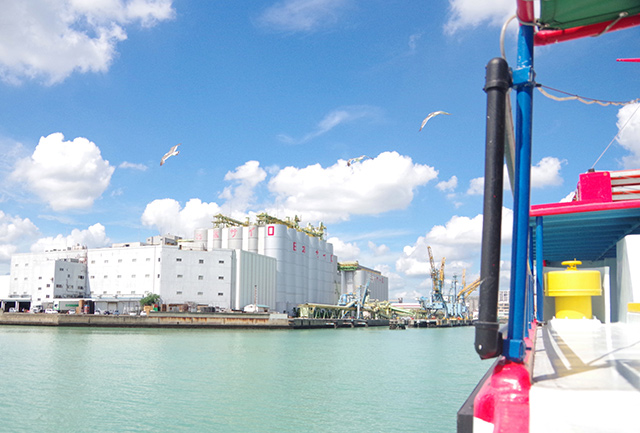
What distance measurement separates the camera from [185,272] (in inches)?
3204

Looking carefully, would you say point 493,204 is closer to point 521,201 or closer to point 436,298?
point 521,201

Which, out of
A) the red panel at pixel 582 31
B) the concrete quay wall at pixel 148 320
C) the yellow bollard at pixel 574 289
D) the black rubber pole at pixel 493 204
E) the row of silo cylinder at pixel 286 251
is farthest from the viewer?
the row of silo cylinder at pixel 286 251

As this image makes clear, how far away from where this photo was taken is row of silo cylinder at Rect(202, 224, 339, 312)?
92675 millimetres

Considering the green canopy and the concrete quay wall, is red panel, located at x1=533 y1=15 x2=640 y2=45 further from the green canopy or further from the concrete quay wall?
the concrete quay wall

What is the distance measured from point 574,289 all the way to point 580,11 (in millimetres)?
6968

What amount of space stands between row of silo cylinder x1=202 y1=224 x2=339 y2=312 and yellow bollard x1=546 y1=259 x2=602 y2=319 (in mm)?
83038

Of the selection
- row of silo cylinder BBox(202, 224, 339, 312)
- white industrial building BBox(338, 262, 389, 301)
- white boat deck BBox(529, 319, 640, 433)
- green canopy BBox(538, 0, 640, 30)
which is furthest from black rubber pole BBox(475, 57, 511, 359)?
white industrial building BBox(338, 262, 389, 301)

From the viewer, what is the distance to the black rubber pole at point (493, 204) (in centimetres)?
350

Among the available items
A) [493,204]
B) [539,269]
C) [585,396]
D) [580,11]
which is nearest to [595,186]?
[539,269]

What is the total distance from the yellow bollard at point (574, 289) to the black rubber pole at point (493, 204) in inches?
282

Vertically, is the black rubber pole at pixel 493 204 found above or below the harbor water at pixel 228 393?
above

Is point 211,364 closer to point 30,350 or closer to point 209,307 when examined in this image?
point 30,350

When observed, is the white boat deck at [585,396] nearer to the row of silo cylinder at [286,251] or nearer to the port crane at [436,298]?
the row of silo cylinder at [286,251]

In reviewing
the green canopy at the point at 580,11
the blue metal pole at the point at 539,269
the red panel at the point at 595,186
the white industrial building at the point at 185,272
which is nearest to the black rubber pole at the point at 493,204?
the green canopy at the point at 580,11
